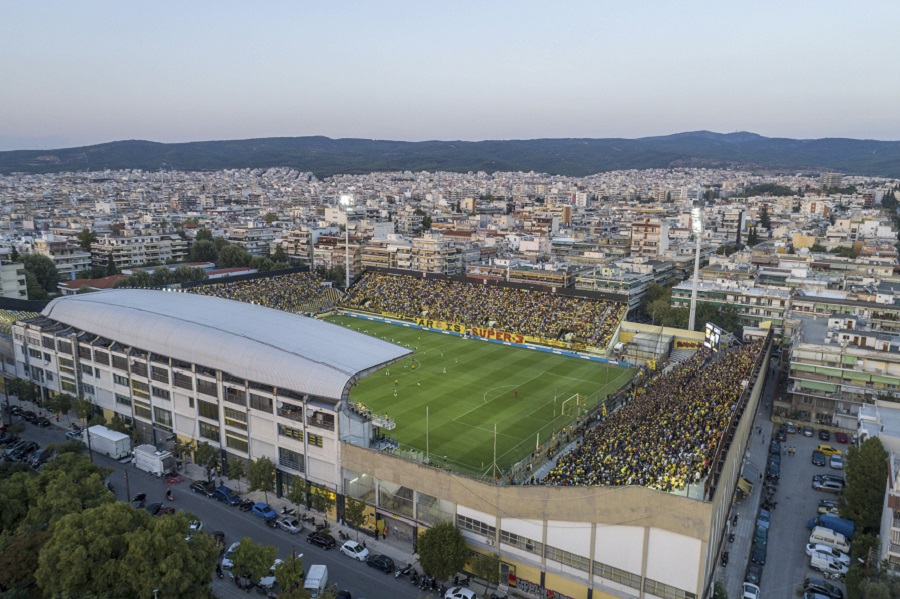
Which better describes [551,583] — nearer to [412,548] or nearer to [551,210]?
[412,548]

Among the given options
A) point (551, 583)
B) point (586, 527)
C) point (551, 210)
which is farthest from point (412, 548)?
point (551, 210)

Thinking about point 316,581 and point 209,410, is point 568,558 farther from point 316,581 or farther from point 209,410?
point 209,410

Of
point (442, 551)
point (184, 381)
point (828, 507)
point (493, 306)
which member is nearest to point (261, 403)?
point (184, 381)

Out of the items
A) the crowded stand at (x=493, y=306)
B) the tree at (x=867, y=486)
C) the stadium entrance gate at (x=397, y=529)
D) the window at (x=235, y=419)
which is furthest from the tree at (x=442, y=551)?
the crowded stand at (x=493, y=306)

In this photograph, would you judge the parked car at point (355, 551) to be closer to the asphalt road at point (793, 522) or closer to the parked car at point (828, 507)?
the asphalt road at point (793, 522)

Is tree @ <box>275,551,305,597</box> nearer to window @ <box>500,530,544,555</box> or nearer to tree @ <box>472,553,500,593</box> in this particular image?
tree @ <box>472,553,500,593</box>

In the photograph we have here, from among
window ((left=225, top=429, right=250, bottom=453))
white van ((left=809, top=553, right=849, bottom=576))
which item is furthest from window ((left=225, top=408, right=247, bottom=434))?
white van ((left=809, top=553, right=849, bottom=576))
